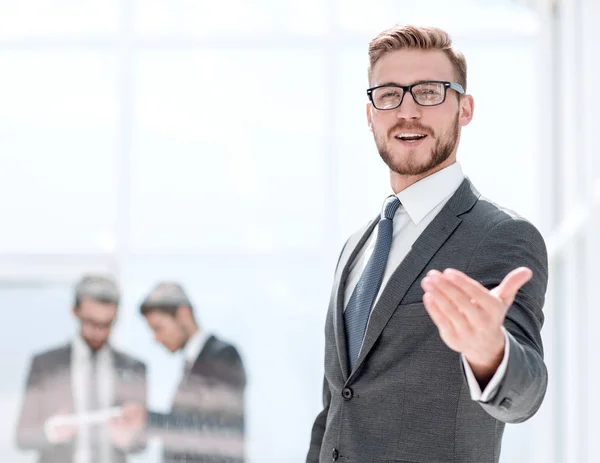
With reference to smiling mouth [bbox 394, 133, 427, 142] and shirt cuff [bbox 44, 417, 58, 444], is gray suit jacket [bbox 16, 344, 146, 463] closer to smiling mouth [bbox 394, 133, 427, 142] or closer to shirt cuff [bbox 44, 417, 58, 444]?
shirt cuff [bbox 44, 417, 58, 444]

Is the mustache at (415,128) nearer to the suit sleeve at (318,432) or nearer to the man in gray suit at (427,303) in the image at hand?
the man in gray suit at (427,303)

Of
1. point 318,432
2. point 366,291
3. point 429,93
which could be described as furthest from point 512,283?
point 318,432

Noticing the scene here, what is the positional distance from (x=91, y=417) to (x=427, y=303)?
17.0 feet

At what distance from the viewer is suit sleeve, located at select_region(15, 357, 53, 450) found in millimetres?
5680

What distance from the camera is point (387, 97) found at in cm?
177

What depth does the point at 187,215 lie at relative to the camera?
632 cm

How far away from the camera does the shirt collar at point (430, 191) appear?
1.74 meters

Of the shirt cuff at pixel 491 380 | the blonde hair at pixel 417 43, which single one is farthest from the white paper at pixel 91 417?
the shirt cuff at pixel 491 380

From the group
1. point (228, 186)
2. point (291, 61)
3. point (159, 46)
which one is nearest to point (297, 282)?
point (228, 186)

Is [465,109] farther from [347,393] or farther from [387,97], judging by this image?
[347,393]

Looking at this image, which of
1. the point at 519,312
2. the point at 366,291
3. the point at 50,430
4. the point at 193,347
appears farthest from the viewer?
the point at 50,430

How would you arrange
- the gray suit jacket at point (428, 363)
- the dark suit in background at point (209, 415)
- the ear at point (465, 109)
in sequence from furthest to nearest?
the dark suit in background at point (209, 415)
the ear at point (465, 109)
the gray suit jacket at point (428, 363)

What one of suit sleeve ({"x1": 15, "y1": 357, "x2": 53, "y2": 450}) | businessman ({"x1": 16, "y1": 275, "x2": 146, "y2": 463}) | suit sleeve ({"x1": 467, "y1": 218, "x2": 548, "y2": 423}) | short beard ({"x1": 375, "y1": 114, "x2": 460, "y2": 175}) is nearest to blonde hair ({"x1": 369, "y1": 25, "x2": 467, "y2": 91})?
short beard ({"x1": 375, "y1": 114, "x2": 460, "y2": 175})

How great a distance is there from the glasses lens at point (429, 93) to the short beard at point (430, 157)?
0.05 metres
